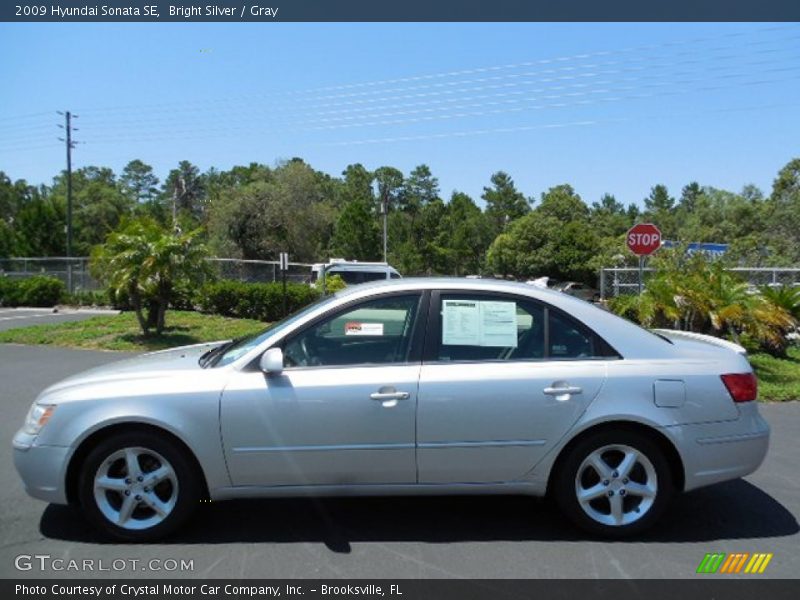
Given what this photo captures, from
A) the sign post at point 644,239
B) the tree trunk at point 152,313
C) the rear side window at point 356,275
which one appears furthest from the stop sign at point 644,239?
the rear side window at point 356,275

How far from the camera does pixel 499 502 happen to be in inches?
182

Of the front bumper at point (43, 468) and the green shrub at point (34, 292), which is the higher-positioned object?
the green shrub at point (34, 292)

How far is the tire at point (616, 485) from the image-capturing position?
394 centimetres

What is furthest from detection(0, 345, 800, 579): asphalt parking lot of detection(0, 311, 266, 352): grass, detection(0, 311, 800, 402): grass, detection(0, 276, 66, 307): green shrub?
detection(0, 276, 66, 307): green shrub

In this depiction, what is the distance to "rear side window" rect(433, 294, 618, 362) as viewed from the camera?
13.4 ft

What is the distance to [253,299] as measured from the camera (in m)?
17.5

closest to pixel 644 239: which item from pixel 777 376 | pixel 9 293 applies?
pixel 777 376

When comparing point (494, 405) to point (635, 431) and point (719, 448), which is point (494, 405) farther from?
point (719, 448)

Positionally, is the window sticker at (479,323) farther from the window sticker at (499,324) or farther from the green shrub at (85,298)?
the green shrub at (85,298)

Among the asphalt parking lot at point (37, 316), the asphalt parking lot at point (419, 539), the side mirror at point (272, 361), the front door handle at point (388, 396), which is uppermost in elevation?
the side mirror at point (272, 361)

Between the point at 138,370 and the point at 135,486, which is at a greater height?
the point at 138,370

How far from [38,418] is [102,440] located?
0.44 metres

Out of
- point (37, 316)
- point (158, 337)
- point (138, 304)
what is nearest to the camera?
point (138, 304)

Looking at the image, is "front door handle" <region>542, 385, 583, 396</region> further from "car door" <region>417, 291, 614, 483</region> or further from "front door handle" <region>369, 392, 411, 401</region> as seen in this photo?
"front door handle" <region>369, 392, 411, 401</region>
